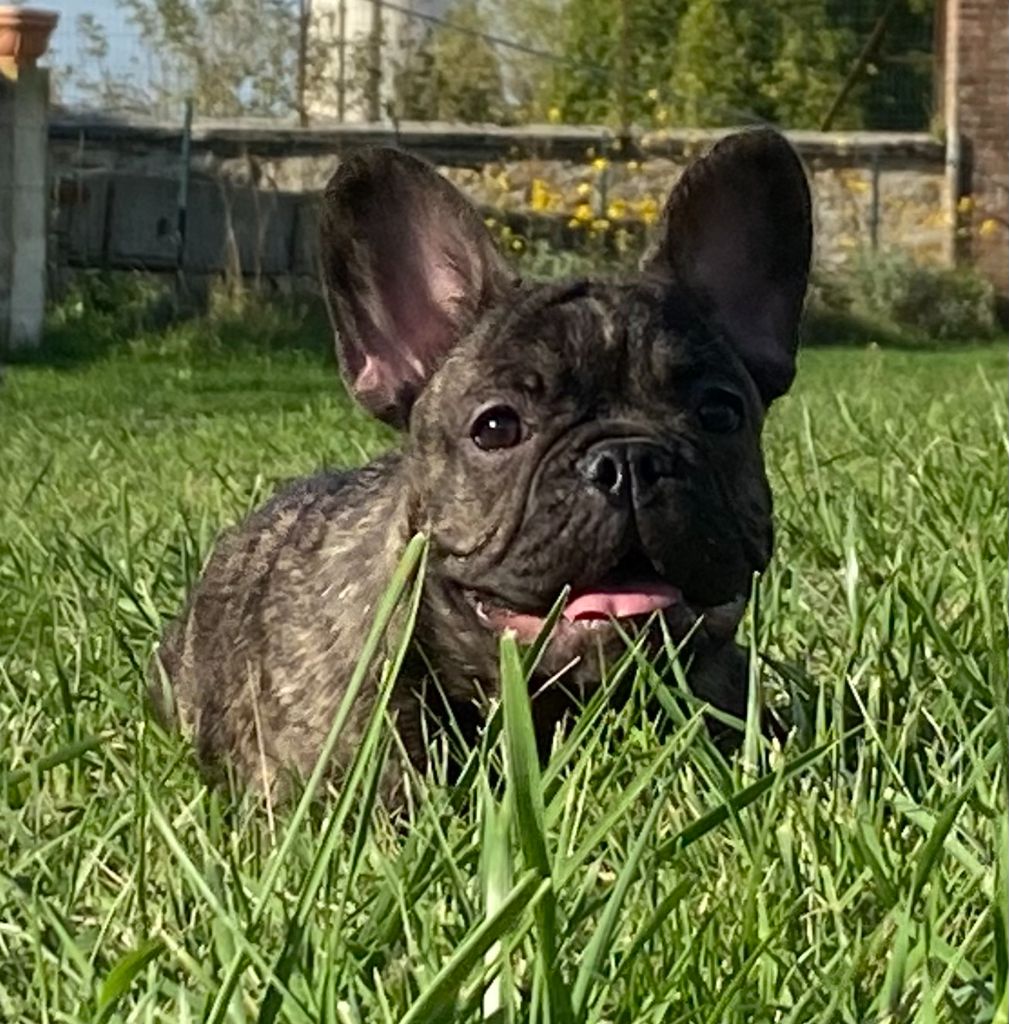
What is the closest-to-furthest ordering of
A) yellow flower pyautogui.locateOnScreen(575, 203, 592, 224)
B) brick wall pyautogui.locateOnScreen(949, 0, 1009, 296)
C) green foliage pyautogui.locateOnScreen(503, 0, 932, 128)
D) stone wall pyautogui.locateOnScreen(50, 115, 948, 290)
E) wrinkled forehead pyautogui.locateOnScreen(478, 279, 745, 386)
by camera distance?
wrinkled forehead pyautogui.locateOnScreen(478, 279, 745, 386)
stone wall pyautogui.locateOnScreen(50, 115, 948, 290)
yellow flower pyautogui.locateOnScreen(575, 203, 592, 224)
brick wall pyautogui.locateOnScreen(949, 0, 1009, 296)
green foliage pyautogui.locateOnScreen(503, 0, 932, 128)

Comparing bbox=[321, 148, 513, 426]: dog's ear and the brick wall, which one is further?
the brick wall

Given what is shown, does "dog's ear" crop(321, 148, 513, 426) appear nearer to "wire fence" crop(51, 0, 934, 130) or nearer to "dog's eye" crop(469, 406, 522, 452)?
"dog's eye" crop(469, 406, 522, 452)

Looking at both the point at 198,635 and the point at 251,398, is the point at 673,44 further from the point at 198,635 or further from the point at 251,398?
the point at 198,635

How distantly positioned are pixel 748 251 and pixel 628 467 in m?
0.64

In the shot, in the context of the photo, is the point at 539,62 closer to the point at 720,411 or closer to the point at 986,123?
the point at 986,123

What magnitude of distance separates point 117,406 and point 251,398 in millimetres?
1080

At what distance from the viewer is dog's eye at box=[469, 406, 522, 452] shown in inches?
116

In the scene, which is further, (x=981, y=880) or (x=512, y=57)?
(x=512, y=57)

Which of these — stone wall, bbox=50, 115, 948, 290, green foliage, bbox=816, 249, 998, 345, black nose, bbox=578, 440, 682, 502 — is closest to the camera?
black nose, bbox=578, 440, 682, 502

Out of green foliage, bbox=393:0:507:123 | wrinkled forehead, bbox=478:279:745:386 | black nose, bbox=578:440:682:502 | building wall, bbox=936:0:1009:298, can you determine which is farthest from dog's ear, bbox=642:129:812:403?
building wall, bbox=936:0:1009:298

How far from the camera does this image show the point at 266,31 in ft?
64.6

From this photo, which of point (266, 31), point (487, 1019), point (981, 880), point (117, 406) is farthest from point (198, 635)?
point (266, 31)

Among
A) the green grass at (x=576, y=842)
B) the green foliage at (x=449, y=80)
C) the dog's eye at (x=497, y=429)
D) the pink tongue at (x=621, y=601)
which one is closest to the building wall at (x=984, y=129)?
the green foliage at (x=449, y=80)

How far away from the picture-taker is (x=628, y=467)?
2771 millimetres
